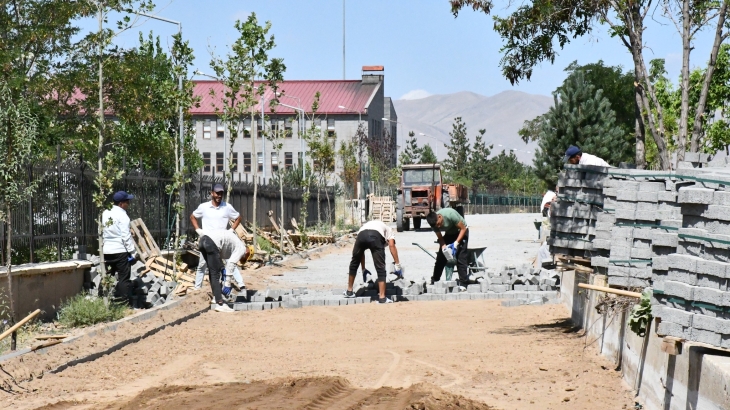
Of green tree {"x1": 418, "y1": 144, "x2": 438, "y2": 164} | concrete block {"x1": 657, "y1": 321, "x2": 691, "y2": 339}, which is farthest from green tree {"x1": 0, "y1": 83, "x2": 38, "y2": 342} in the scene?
green tree {"x1": 418, "y1": 144, "x2": 438, "y2": 164}

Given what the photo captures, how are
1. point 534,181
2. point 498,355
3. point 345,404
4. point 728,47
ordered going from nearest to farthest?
1. point 345,404
2. point 498,355
3. point 728,47
4. point 534,181

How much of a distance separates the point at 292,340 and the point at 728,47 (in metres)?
21.4

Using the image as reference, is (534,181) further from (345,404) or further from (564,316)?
(345,404)

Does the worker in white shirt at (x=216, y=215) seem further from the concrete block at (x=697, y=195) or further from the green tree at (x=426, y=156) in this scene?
the green tree at (x=426, y=156)

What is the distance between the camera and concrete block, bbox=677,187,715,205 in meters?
6.91

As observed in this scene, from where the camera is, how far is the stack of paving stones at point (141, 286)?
15.4 m

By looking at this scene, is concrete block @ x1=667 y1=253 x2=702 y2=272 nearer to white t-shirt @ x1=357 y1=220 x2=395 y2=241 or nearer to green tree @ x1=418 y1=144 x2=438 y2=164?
white t-shirt @ x1=357 y1=220 x2=395 y2=241

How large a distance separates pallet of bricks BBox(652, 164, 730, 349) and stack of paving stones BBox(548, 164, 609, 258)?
414 centimetres

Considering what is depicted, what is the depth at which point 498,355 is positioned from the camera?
10891 millimetres

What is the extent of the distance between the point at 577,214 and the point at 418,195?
3020 cm

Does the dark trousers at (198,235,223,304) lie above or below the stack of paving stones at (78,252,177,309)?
above

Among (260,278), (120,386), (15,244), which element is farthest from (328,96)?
(120,386)

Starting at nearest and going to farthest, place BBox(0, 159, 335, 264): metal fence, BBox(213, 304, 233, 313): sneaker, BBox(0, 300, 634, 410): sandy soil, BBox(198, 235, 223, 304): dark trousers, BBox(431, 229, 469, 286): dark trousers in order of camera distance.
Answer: BBox(0, 300, 634, 410): sandy soil
BBox(0, 159, 335, 264): metal fence
BBox(198, 235, 223, 304): dark trousers
BBox(213, 304, 233, 313): sneaker
BBox(431, 229, 469, 286): dark trousers

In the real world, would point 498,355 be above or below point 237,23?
below
